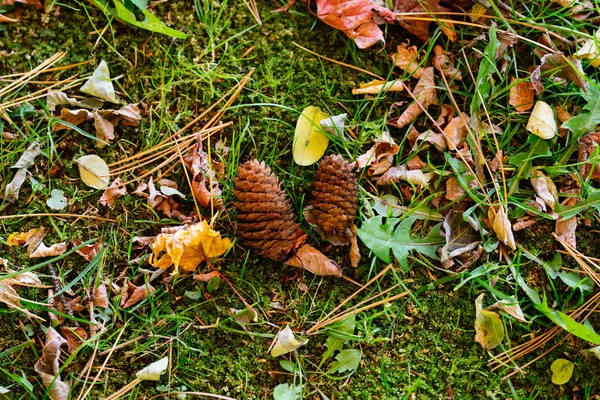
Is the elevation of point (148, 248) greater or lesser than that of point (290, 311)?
greater

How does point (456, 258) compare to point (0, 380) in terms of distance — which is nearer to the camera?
point (0, 380)

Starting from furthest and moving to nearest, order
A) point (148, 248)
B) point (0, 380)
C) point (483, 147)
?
point (483, 147), point (148, 248), point (0, 380)

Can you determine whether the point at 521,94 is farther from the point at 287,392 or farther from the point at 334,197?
the point at 287,392

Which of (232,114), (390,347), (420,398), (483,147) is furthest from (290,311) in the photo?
(483,147)

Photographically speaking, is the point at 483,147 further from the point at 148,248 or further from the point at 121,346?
the point at 121,346

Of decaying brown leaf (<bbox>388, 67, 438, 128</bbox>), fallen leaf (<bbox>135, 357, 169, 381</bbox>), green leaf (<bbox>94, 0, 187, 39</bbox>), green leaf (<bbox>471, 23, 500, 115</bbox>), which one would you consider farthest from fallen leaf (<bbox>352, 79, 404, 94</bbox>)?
fallen leaf (<bbox>135, 357, 169, 381</bbox>)

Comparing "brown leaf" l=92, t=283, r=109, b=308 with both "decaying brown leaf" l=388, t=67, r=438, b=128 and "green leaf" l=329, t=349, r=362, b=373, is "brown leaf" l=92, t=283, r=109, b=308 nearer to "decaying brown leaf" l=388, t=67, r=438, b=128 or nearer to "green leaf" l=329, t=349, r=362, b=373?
"green leaf" l=329, t=349, r=362, b=373
